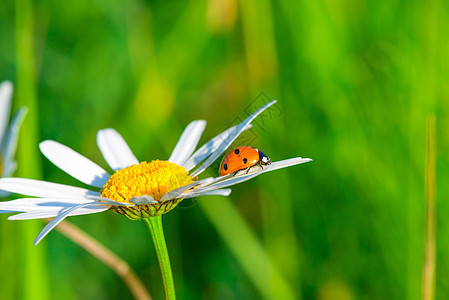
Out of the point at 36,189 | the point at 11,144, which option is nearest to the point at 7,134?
the point at 11,144

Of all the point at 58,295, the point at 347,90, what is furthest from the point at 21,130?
the point at 347,90

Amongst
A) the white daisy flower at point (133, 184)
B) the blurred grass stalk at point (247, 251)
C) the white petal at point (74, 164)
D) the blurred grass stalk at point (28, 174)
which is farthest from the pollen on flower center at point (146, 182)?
the blurred grass stalk at point (247, 251)

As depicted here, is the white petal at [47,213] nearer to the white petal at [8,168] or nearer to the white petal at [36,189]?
the white petal at [36,189]

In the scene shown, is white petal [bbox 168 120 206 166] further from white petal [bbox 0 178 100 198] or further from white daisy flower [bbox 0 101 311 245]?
white petal [bbox 0 178 100 198]

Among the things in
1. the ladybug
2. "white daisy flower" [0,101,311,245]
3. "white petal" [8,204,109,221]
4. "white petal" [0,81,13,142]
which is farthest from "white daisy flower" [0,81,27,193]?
the ladybug

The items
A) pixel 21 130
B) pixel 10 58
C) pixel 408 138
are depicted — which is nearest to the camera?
pixel 21 130

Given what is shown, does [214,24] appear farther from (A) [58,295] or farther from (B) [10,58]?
(A) [58,295]

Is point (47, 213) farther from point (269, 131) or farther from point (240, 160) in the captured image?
point (269, 131)

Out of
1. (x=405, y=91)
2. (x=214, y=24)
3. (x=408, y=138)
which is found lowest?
(x=408, y=138)
